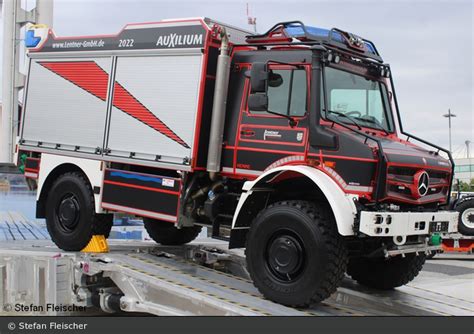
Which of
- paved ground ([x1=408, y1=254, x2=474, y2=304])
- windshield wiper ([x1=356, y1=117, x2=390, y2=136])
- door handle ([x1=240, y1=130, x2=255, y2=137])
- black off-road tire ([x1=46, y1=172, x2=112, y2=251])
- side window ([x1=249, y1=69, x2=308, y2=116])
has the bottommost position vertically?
paved ground ([x1=408, y1=254, x2=474, y2=304])

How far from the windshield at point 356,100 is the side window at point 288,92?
25 centimetres

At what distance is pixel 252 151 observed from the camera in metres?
6.43

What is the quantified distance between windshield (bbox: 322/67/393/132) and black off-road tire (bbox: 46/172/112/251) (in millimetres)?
3666

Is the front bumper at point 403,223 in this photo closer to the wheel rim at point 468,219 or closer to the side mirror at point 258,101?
the side mirror at point 258,101

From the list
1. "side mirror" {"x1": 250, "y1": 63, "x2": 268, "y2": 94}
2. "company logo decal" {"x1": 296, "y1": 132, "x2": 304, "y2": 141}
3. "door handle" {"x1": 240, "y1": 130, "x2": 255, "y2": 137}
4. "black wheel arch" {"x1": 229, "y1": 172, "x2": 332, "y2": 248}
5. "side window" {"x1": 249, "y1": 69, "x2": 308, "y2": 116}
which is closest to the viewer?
"side mirror" {"x1": 250, "y1": 63, "x2": 268, "y2": 94}

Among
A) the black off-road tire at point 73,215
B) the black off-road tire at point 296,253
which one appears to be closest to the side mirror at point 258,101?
the black off-road tire at point 296,253

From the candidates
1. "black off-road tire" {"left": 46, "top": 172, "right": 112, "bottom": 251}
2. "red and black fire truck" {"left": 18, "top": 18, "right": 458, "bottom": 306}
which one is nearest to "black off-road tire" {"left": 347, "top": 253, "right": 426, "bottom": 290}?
"red and black fire truck" {"left": 18, "top": 18, "right": 458, "bottom": 306}

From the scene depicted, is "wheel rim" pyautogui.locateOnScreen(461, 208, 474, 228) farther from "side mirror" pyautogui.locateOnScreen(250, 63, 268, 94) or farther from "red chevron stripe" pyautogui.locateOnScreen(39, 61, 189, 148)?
"side mirror" pyautogui.locateOnScreen(250, 63, 268, 94)

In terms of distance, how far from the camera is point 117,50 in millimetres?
7695

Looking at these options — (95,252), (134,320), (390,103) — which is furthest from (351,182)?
(95,252)

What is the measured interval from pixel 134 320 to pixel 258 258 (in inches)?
53.9

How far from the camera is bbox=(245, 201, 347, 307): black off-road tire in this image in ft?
17.9

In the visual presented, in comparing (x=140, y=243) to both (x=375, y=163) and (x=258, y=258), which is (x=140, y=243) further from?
(x=375, y=163)

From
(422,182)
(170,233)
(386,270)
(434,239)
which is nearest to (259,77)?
(422,182)
